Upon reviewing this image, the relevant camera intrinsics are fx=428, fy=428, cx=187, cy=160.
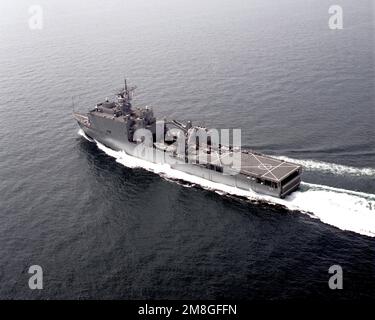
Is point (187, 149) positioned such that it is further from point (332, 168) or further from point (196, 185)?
point (332, 168)

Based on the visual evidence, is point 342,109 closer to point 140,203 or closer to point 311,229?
point 311,229

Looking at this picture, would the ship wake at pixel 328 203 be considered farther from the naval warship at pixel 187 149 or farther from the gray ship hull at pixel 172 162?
the naval warship at pixel 187 149

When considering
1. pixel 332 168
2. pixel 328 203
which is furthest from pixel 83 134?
pixel 328 203

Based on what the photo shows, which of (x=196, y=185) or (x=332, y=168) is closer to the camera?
(x=332, y=168)

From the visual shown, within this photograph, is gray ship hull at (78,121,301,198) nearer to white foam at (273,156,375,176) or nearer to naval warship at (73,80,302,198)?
naval warship at (73,80,302,198)

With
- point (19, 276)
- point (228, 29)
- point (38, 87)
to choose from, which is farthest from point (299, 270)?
point (228, 29)

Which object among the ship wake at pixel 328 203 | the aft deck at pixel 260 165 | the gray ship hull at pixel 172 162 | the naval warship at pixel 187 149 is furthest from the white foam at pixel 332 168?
the gray ship hull at pixel 172 162

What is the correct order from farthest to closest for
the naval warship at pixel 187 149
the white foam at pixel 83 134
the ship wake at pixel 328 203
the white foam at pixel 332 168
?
1. the white foam at pixel 83 134
2. the white foam at pixel 332 168
3. the naval warship at pixel 187 149
4. the ship wake at pixel 328 203
